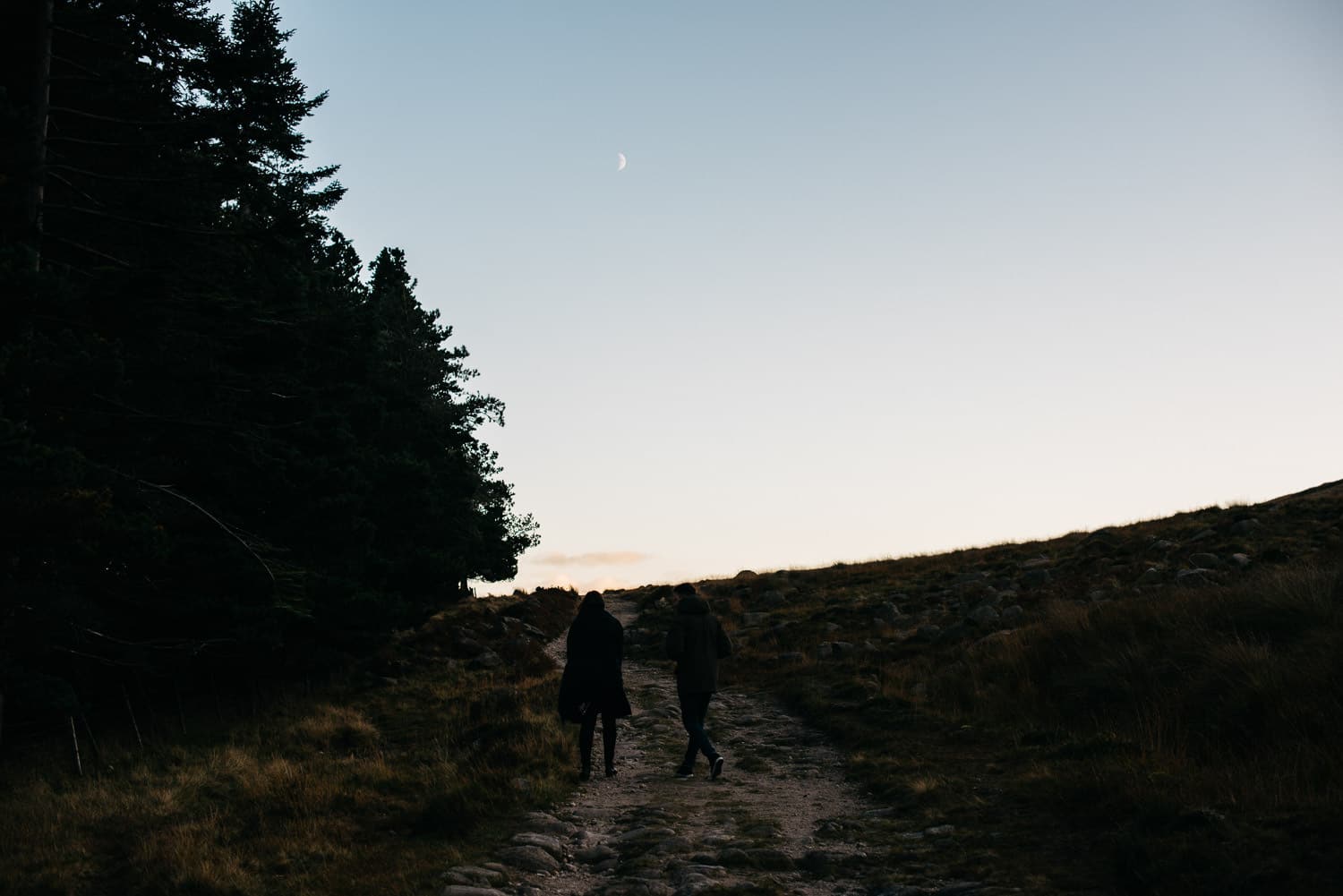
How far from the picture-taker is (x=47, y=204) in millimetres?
12867

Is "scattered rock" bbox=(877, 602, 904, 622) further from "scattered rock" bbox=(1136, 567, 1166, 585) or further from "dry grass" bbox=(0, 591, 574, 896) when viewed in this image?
"dry grass" bbox=(0, 591, 574, 896)

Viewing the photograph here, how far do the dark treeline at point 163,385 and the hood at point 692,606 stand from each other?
22.4 feet

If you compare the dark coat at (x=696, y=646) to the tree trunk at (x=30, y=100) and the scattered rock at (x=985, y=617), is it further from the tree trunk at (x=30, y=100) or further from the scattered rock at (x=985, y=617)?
the scattered rock at (x=985, y=617)

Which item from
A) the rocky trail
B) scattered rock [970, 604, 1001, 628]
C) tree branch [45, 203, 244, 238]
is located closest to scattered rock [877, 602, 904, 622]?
scattered rock [970, 604, 1001, 628]

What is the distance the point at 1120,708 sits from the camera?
12016 millimetres

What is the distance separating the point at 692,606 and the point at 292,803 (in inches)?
217

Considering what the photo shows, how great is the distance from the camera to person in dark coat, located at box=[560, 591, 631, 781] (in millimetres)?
12180

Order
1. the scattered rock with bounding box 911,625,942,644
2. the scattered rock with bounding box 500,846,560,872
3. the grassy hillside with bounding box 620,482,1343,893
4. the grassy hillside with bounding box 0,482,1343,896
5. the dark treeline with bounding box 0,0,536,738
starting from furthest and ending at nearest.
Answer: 1. the scattered rock with bounding box 911,625,942,644
2. the dark treeline with bounding box 0,0,536,738
3. the scattered rock with bounding box 500,846,560,872
4. the grassy hillside with bounding box 0,482,1343,896
5. the grassy hillside with bounding box 620,482,1343,893

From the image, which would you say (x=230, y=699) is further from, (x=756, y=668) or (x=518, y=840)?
(x=518, y=840)

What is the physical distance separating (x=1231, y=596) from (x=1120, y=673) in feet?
9.56

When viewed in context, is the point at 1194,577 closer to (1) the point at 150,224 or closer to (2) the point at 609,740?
(2) the point at 609,740

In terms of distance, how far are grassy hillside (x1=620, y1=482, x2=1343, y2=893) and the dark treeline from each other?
10158 millimetres

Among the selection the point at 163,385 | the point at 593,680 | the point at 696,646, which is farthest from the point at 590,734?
the point at 163,385

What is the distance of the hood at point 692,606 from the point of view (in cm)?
1261
